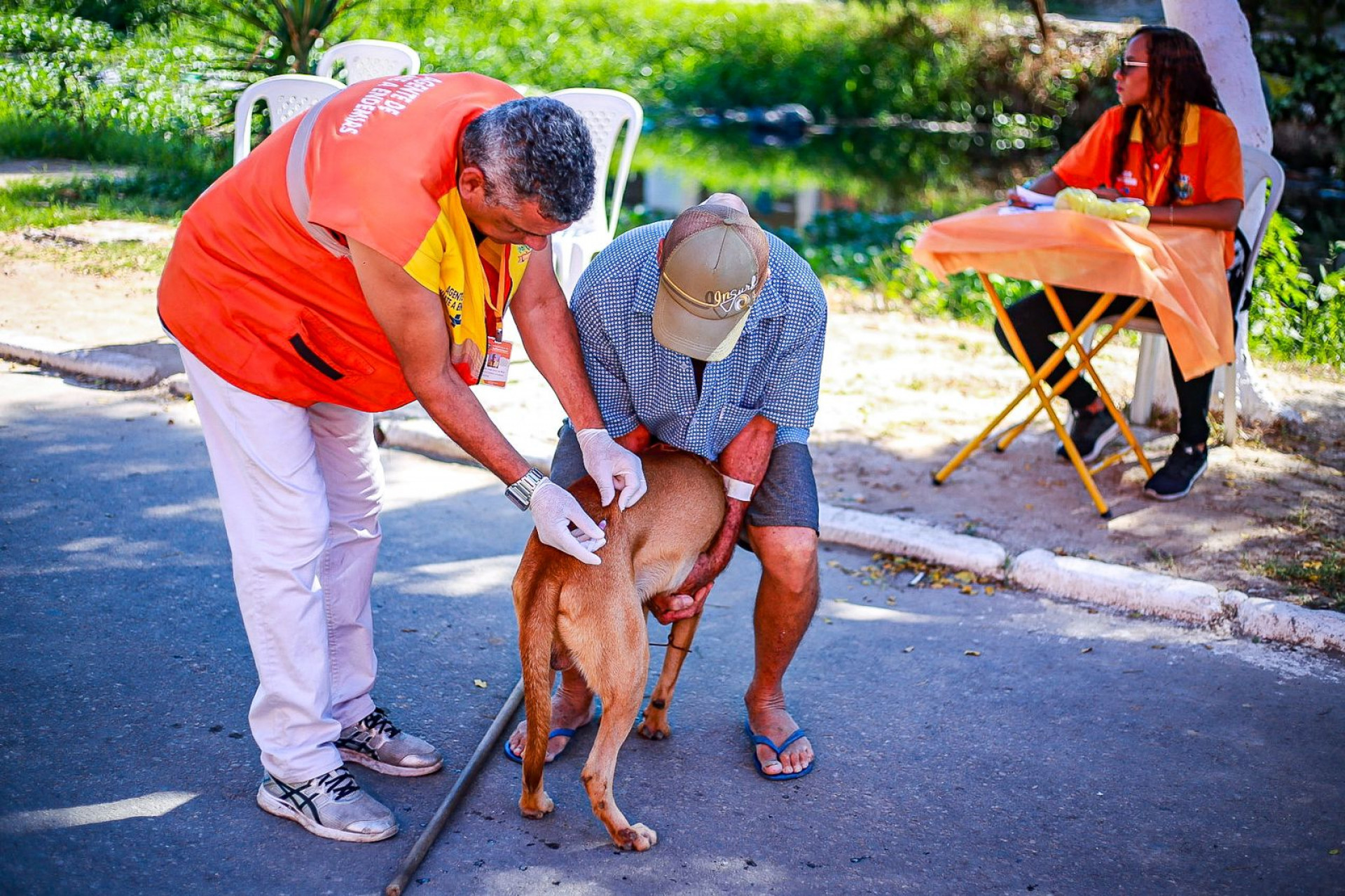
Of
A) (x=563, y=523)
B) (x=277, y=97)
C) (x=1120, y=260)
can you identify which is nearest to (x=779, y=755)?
(x=563, y=523)

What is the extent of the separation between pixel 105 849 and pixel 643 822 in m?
1.30

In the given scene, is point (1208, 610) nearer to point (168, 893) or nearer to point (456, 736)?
point (456, 736)

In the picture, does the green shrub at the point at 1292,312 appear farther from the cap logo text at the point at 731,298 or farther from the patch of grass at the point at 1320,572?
the cap logo text at the point at 731,298

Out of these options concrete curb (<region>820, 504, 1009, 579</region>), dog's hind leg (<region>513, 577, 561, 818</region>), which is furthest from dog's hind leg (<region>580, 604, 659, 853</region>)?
concrete curb (<region>820, 504, 1009, 579</region>)

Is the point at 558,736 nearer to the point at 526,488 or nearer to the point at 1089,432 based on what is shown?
the point at 526,488

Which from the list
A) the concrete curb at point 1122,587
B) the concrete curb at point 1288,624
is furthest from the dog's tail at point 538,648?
the concrete curb at point 1288,624

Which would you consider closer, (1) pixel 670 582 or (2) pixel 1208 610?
(1) pixel 670 582

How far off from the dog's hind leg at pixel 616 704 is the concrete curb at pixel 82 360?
162 inches

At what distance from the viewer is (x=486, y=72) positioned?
16.0 metres

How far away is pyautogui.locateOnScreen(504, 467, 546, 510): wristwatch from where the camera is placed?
111 inches

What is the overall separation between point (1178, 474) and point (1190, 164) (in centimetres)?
134

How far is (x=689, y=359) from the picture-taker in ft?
10.4

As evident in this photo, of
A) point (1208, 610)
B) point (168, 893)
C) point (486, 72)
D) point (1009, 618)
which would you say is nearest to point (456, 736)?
point (168, 893)

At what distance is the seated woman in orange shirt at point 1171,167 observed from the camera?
16.2 feet
